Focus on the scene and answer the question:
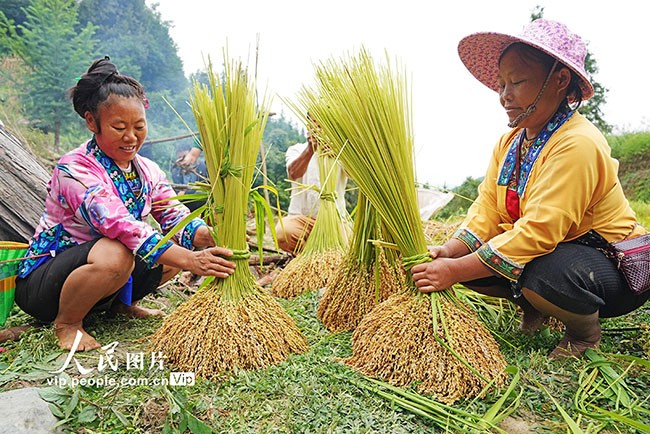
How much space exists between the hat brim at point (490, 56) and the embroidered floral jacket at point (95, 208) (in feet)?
4.88

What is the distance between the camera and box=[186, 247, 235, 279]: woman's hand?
1.89 meters

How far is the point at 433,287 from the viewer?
5.81 ft

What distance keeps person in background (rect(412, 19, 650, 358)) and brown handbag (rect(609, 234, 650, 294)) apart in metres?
0.04

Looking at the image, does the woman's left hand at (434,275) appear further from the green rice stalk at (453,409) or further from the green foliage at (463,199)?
the green foliage at (463,199)

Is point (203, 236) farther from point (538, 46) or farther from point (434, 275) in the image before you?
point (538, 46)

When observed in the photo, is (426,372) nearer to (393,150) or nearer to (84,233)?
(393,150)

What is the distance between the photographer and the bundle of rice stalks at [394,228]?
5.56ft

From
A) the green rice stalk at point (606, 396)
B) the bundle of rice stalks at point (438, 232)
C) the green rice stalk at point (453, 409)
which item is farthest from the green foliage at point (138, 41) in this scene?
the green rice stalk at point (606, 396)

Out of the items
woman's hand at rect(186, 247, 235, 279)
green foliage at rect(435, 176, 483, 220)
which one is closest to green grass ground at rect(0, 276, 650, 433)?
woman's hand at rect(186, 247, 235, 279)

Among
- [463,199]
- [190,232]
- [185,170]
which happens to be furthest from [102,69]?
[463,199]

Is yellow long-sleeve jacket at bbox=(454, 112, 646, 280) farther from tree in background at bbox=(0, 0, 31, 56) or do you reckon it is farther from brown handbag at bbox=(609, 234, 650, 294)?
tree in background at bbox=(0, 0, 31, 56)

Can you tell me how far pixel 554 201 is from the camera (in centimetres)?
174

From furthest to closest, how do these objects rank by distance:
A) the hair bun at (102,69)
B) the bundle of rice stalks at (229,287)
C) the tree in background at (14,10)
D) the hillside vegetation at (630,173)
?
the tree in background at (14,10), the hillside vegetation at (630,173), the hair bun at (102,69), the bundle of rice stalks at (229,287)

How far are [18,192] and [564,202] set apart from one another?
312 centimetres
